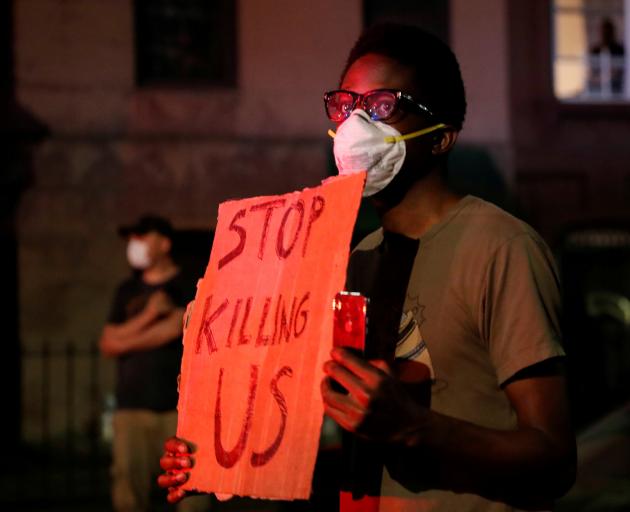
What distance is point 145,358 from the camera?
6703 mm

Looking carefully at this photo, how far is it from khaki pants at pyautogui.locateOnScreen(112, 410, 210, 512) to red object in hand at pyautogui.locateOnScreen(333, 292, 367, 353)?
481cm

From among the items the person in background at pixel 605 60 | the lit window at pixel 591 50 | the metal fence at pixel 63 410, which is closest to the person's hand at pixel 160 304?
the metal fence at pixel 63 410

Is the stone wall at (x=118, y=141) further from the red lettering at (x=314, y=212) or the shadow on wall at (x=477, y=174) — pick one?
the red lettering at (x=314, y=212)

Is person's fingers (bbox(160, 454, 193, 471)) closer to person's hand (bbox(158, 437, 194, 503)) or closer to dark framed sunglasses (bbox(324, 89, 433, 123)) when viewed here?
person's hand (bbox(158, 437, 194, 503))

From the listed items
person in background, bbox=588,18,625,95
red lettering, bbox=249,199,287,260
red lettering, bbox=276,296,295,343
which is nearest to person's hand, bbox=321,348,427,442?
red lettering, bbox=276,296,295,343

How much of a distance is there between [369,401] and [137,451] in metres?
5.14

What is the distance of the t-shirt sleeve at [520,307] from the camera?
6.80 ft

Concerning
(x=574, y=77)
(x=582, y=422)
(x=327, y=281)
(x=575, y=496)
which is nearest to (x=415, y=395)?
(x=327, y=281)

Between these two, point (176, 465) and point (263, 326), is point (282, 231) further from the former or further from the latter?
point (176, 465)

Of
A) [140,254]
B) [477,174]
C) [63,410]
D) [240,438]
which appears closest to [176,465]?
[240,438]

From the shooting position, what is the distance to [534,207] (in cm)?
1330

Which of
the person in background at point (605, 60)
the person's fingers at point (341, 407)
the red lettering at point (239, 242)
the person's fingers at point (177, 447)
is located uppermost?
the person in background at point (605, 60)

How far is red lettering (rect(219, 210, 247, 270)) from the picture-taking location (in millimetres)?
2432

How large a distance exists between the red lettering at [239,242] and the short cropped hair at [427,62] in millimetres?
433
